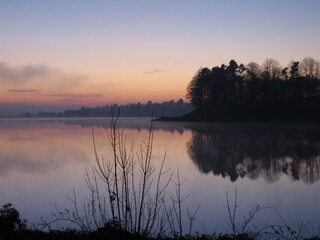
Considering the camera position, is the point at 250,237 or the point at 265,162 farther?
the point at 265,162

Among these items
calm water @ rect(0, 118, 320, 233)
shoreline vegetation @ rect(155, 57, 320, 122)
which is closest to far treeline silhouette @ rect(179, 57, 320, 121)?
shoreline vegetation @ rect(155, 57, 320, 122)

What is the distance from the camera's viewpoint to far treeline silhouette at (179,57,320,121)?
7631cm

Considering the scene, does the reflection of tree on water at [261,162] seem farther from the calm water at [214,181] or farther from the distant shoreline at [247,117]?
the distant shoreline at [247,117]

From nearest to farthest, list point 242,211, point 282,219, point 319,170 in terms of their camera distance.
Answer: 1. point 282,219
2. point 242,211
3. point 319,170

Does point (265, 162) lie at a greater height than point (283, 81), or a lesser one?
lesser

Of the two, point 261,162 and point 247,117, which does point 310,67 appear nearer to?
point 247,117

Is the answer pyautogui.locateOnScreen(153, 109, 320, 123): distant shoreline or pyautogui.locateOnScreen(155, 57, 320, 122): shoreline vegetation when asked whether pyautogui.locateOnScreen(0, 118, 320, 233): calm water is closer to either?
pyautogui.locateOnScreen(153, 109, 320, 123): distant shoreline

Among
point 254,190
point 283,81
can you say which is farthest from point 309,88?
point 254,190

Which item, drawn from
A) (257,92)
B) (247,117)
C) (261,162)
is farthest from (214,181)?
(257,92)

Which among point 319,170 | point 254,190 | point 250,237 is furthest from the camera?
point 319,170

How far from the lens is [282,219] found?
8.55 meters

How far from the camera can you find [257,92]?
83.1 meters

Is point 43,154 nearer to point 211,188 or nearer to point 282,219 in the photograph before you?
point 211,188

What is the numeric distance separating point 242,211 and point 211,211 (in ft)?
2.76
